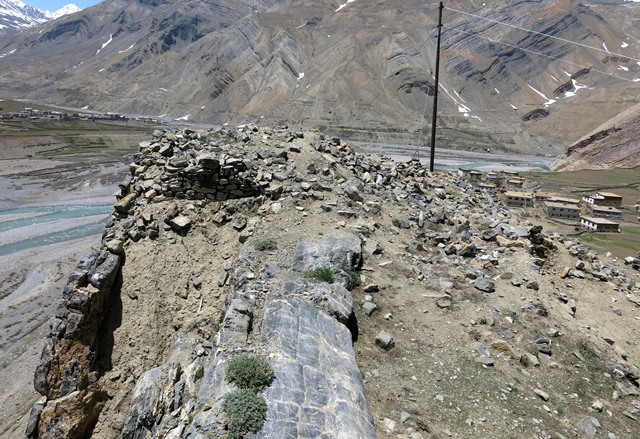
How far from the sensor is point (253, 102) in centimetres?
15712

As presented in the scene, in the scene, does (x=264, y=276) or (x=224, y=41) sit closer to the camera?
(x=264, y=276)

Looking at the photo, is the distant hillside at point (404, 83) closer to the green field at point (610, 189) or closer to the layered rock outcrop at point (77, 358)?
the green field at point (610, 189)

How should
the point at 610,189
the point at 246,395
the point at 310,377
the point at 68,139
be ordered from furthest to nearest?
1. the point at 68,139
2. the point at 610,189
3. the point at 310,377
4. the point at 246,395

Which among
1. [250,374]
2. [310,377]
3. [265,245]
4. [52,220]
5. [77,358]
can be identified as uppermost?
[265,245]

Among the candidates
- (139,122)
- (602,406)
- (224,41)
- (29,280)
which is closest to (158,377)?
→ (602,406)

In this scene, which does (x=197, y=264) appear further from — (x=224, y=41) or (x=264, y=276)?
(x=224, y=41)

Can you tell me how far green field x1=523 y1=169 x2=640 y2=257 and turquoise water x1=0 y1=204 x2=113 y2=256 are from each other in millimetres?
48412

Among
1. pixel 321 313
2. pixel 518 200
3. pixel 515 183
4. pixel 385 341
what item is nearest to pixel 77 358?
pixel 321 313

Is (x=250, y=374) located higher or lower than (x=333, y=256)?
lower

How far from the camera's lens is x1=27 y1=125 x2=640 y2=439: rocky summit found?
6.81 metres

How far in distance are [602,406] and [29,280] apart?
119 feet

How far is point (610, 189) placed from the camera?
66.2 meters

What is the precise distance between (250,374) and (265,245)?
4645 mm

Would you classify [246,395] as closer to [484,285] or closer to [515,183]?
[484,285]
